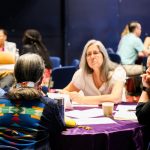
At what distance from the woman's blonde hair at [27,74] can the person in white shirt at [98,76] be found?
4.12ft

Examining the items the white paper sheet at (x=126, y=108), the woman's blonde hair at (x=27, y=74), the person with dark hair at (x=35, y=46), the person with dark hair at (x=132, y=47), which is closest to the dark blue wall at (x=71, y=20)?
the person with dark hair at (x=132, y=47)

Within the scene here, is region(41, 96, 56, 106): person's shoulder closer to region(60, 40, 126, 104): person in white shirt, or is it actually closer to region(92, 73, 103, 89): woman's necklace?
region(60, 40, 126, 104): person in white shirt

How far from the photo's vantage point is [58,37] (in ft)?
31.7

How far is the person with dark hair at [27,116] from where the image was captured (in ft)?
8.38

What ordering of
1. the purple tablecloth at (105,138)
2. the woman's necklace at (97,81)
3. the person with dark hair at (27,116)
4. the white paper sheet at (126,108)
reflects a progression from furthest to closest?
the woman's necklace at (97,81)
the white paper sheet at (126,108)
the purple tablecloth at (105,138)
the person with dark hair at (27,116)

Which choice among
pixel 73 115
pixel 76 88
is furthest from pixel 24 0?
pixel 73 115

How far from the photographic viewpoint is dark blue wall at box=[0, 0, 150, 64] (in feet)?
31.3

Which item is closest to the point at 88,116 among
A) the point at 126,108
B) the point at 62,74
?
the point at 126,108

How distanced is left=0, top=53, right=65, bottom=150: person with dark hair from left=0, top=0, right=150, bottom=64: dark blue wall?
278 inches

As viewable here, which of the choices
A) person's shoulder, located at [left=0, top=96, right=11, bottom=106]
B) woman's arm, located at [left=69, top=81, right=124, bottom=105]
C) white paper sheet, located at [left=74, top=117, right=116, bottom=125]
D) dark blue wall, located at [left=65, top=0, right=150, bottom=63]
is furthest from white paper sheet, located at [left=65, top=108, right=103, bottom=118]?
dark blue wall, located at [left=65, top=0, right=150, bottom=63]

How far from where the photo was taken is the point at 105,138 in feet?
8.95

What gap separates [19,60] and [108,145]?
2.68 feet

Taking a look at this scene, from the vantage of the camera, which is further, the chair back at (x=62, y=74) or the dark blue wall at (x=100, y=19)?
the dark blue wall at (x=100, y=19)

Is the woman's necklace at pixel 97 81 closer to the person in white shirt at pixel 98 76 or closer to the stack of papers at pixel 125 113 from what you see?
the person in white shirt at pixel 98 76
